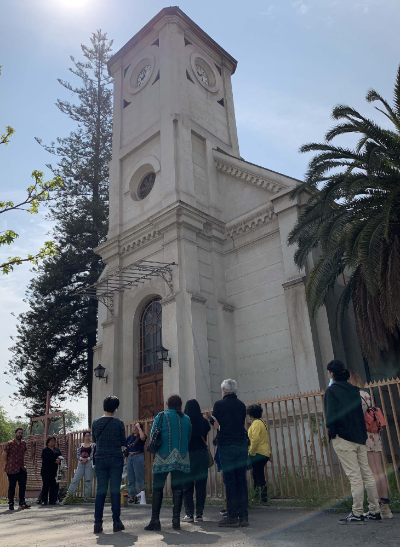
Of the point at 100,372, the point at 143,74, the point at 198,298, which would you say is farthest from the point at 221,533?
the point at 143,74

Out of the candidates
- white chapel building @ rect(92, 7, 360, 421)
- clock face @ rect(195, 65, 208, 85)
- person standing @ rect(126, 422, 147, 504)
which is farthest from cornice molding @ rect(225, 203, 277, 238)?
person standing @ rect(126, 422, 147, 504)

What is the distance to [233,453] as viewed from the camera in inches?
227

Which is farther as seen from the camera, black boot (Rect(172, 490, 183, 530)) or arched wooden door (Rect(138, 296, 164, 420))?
arched wooden door (Rect(138, 296, 164, 420))

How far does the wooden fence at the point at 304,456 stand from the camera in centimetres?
712

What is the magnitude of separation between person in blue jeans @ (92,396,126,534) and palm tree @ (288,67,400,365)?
6.33 m

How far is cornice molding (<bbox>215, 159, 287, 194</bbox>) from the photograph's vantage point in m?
15.1

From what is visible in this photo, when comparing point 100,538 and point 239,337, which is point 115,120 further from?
point 100,538

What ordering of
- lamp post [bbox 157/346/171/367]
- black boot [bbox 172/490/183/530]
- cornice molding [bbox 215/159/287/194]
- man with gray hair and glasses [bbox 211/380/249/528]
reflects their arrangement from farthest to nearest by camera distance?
cornice molding [bbox 215/159/287/194] < lamp post [bbox 157/346/171/367] < man with gray hair and glasses [bbox 211/380/249/528] < black boot [bbox 172/490/183/530]

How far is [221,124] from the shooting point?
766 inches

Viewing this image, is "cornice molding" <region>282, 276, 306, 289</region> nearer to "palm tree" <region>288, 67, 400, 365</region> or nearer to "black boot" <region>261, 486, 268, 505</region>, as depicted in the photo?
"palm tree" <region>288, 67, 400, 365</region>

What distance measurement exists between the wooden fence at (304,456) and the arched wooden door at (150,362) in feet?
10.3

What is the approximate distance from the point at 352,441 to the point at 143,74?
61.8 ft

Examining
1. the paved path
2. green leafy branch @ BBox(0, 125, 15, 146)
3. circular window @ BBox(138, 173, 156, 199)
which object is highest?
circular window @ BBox(138, 173, 156, 199)

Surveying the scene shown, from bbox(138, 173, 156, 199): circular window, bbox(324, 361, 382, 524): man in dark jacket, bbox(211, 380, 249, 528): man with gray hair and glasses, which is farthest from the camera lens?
bbox(138, 173, 156, 199): circular window
